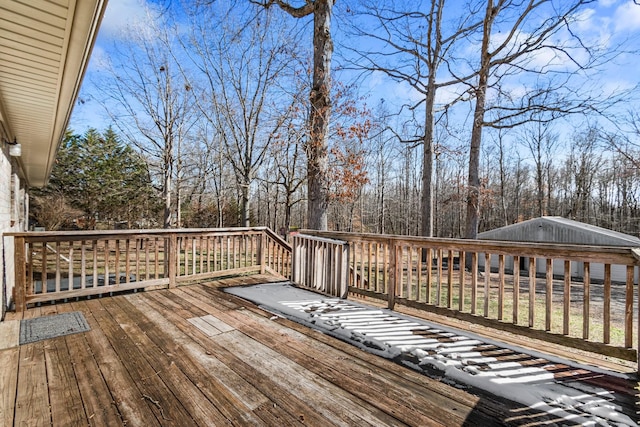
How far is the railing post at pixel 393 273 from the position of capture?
3666 mm

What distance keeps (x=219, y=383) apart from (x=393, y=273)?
92.2 inches

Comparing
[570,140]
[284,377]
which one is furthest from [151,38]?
[570,140]

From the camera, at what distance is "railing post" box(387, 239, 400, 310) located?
367cm

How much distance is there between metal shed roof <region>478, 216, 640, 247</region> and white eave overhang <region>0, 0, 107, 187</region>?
17.0 metres

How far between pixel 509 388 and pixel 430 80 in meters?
10.6

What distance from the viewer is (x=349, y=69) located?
8859mm

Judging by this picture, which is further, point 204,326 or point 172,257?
point 172,257

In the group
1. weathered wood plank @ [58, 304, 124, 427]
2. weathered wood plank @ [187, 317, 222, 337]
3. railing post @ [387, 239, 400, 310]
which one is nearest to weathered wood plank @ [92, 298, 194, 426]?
weathered wood plank @ [58, 304, 124, 427]

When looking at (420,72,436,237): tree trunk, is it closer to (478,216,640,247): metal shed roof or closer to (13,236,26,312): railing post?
(478,216,640,247): metal shed roof

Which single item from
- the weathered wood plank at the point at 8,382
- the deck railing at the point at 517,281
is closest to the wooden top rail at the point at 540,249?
the deck railing at the point at 517,281

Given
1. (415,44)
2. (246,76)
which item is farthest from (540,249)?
(415,44)

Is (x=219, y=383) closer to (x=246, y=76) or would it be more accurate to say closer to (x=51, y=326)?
(x=51, y=326)

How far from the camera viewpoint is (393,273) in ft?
12.1

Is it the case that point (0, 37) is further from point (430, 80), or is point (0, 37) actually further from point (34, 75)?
point (430, 80)
